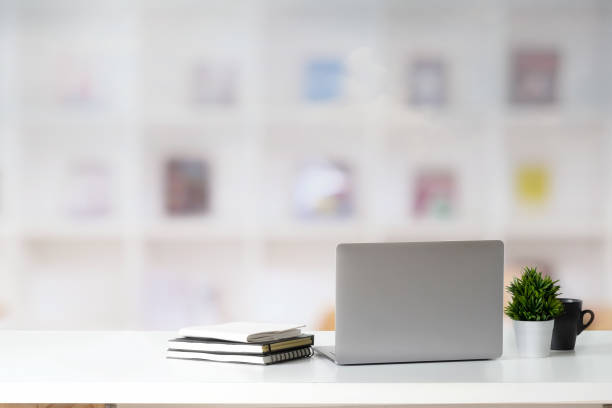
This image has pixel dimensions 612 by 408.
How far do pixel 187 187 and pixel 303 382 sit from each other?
273 centimetres

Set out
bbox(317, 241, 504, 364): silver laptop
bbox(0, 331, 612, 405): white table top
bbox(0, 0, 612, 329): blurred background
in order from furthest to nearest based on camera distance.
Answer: bbox(0, 0, 612, 329): blurred background < bbox(317, 241, 504, 364): silver laptop < bbox(0, 331, 612, 405): white table top

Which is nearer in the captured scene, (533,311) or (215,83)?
(533,311)

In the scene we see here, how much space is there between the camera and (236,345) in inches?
48.9

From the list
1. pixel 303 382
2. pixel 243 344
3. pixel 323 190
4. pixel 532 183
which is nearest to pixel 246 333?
pixel 243 344

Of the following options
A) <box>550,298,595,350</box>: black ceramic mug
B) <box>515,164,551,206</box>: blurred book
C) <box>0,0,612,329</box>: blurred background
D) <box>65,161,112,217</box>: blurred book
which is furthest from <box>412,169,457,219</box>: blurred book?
<box>550,298,595,350</box>: black ceramic mug

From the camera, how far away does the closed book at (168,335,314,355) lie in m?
1.23

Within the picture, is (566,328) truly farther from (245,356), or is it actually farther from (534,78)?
(534,78)

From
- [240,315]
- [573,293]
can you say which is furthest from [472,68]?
[240,315]

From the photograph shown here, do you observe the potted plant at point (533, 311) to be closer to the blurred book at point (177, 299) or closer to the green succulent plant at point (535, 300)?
the green succulent plant at point (535, 300)

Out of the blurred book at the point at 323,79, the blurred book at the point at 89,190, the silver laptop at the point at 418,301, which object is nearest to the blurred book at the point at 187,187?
the blurred book at the point at 89,190

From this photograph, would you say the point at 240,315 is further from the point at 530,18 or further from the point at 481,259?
the point at 481,259

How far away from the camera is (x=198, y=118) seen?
3658 millimetres

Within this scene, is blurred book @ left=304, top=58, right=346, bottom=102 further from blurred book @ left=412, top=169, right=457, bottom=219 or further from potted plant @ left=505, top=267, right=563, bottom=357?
potted plant @ left=505, top=267, right=563, bottom=357

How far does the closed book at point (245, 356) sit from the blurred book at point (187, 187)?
7.99 feet
